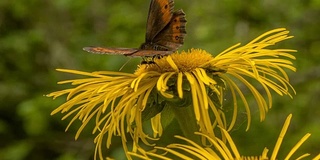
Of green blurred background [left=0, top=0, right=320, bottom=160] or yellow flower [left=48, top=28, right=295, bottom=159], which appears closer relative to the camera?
yellow flower [left=48, top=28, right=295, bottom=159]

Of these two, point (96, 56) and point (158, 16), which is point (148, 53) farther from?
point (96, 56)

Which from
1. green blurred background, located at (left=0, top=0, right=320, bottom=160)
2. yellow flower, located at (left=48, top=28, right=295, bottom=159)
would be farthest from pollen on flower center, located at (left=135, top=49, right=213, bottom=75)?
green blurred background, located at (left=0, top=0, right=320, bottom=160)

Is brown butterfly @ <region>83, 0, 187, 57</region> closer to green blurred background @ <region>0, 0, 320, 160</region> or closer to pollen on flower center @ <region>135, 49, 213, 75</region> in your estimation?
pollen on flower center @ <region>135, 49, 213, 75</region>

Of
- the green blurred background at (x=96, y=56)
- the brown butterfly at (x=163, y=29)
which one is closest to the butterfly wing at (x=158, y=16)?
the brown butterfly at (x=163, y=29)

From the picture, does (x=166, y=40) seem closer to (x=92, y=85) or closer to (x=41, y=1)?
(x=92, y=85)


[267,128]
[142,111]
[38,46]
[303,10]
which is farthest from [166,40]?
[38,46]

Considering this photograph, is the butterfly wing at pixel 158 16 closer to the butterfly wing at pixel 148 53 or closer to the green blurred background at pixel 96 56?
the butterfly wing at pixel 148 53

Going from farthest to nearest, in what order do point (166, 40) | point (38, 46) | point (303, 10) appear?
point (38, 46)
point (303, 10)
point (166, 40)
